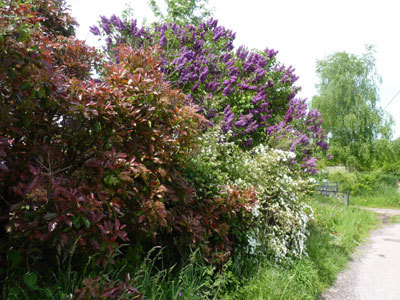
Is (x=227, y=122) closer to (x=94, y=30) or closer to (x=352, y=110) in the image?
(x=94, y=30)

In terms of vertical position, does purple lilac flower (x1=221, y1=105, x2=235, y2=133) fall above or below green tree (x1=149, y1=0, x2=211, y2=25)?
below

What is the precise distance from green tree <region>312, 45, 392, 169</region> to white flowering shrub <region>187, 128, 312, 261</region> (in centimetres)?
1637

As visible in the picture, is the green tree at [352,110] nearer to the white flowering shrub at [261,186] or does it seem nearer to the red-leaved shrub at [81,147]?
the white flowering shrub at [261,186]

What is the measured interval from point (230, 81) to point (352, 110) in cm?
1648

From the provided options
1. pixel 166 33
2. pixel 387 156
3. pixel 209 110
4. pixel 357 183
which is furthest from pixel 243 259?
pixel 387 156

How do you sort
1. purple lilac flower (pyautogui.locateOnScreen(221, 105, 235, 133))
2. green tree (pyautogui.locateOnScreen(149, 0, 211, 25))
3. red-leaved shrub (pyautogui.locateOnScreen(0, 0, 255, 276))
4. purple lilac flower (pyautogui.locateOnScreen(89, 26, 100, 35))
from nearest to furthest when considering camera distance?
red-leaved shrub (pyautogui.locateOnScreen(0, 0, 255, 276)) < purple lilac flower (pyautogui.locateOnScreen(221, 105, 235, 133)) < purple lilac flower (pyautogui.locateOnScreen(89, 26, 100, 35)) < green tree (pyautogui.locateOnScreen(149, 0, 211, 25))

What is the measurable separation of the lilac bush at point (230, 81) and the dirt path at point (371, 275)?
203cm

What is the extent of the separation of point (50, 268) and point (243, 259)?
240 centimetres

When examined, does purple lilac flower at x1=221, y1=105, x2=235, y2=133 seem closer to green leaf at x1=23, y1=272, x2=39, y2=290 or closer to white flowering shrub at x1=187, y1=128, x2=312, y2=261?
white flowering shrub at x1=187, y1=128, x2=312, y2=261

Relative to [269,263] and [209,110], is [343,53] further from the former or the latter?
[269,263]

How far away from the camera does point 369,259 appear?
20.0ft

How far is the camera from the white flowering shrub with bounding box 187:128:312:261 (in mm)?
3938

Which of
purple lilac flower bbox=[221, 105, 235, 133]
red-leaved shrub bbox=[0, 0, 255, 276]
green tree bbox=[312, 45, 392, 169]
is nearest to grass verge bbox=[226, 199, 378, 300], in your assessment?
red-leaved shrub bbox=[0, 0, 255, 276]

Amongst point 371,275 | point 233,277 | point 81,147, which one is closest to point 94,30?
point 81,147
